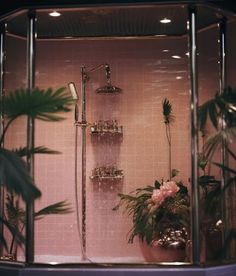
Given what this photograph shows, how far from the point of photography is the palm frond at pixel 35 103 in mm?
1895

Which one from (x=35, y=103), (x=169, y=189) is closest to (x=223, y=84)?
(x=169, y=189)

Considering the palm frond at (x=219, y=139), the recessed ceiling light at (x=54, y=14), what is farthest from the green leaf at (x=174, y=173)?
the recessed ceiling light at (x=54, y=14)


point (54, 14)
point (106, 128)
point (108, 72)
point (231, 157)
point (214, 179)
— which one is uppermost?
point (54, 14)

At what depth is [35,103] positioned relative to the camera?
189cm

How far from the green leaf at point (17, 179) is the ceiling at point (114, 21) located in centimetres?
122

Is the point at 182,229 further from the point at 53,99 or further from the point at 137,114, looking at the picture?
the point at 53,99

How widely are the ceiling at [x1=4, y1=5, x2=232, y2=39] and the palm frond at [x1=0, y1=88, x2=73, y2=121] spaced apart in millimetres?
963

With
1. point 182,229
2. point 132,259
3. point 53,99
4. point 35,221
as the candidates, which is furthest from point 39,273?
point 53,99

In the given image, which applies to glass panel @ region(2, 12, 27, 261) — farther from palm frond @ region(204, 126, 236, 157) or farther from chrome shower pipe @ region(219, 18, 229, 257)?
chrome shower pipe @ region(219, 18, 229, 257)

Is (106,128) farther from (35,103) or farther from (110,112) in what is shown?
(35,103)

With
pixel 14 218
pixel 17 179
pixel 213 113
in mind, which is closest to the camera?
pixel 17 179

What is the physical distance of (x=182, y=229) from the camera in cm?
287

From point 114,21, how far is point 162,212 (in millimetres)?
1301

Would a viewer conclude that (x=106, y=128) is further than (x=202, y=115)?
Yes
